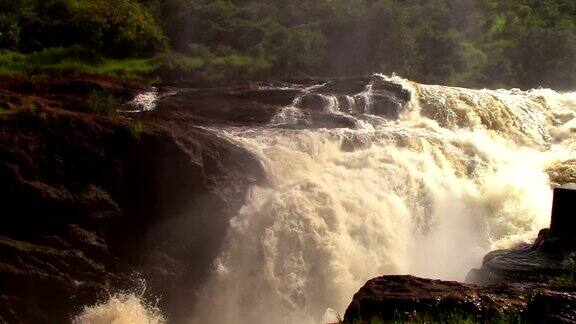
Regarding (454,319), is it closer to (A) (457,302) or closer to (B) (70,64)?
(A) (457,302)

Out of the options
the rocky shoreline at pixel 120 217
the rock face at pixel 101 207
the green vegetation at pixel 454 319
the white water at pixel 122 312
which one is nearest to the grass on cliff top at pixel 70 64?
the rocky shoreline at pixel 120 217

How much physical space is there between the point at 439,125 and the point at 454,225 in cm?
539

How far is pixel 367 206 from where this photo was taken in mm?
12227

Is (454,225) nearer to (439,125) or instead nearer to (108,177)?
(439,125)

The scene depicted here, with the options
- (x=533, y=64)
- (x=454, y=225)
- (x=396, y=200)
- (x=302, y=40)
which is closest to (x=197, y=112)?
(x=396, y=200)

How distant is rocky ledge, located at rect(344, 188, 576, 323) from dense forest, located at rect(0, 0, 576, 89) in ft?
58.2

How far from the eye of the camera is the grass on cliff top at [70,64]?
22366 millimetres

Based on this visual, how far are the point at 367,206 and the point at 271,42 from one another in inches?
660

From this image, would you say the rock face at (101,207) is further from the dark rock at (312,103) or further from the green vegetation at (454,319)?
the dark rock at (312,103)

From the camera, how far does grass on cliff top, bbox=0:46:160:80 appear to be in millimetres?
22366

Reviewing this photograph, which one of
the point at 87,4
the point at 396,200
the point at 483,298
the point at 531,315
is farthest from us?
the point at 87,4

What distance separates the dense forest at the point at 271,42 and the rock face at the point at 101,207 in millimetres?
13832

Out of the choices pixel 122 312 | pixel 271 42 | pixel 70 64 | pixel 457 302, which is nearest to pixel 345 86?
pixel 271 42

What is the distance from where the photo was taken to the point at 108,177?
10.0 metres
